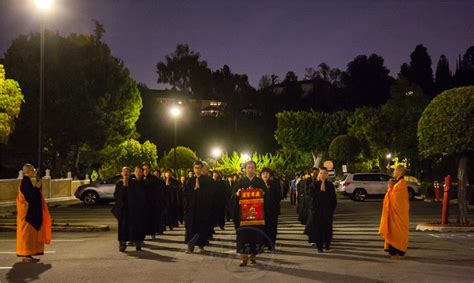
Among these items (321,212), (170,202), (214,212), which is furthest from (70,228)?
(321,212)

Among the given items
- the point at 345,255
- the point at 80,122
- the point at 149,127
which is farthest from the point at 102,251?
the point at 149,127

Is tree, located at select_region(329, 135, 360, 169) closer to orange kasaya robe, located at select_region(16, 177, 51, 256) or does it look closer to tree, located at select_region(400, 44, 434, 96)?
tree, located at select_region(400, 44, 434, 96)

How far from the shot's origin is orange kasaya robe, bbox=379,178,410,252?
41.5 feet

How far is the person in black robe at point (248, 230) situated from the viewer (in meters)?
11.5

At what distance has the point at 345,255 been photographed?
13.0 meters

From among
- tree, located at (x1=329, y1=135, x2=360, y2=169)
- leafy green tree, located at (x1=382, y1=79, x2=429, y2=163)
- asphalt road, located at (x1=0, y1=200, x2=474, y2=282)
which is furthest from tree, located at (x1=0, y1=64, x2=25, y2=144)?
tree, located at (x1=329, y1=135, x2=360, y2=169)

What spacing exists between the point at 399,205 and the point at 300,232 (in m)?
5.62

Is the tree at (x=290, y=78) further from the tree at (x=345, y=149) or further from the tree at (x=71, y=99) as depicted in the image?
the tree at (x=71, y=99)

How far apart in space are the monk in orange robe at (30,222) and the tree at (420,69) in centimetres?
7641

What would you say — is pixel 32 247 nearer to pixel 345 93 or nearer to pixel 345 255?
pixel 345 255

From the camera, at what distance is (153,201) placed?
16609 millimetres

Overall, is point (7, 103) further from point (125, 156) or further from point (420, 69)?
point (420, 69)

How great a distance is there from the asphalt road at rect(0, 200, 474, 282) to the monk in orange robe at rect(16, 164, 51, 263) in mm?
273

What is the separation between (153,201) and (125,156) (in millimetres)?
32986
